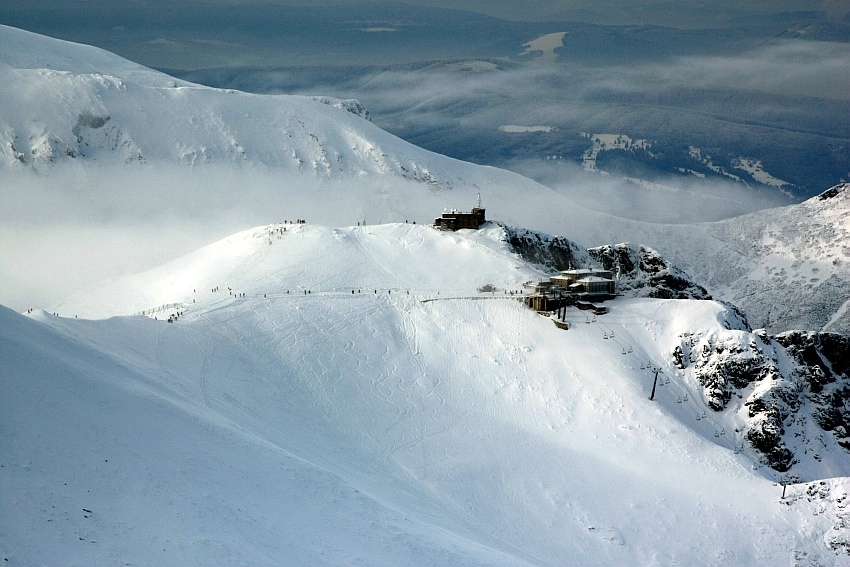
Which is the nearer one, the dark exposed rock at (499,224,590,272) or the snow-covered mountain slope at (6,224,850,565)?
the snow-covered mountain slope at (6,224,850,565)

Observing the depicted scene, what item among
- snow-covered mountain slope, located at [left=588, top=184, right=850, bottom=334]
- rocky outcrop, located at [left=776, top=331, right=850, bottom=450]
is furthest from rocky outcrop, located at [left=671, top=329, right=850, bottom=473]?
snow-covered mountain slope, located at [left=588, top=184, right=850, bottom=334]

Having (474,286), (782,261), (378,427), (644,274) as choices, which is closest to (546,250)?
(644,274)

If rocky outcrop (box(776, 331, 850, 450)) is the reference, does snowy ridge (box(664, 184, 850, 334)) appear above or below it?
below

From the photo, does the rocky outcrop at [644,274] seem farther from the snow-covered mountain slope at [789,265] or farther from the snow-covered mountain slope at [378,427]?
the snow-covered mountain slope at [789,265]

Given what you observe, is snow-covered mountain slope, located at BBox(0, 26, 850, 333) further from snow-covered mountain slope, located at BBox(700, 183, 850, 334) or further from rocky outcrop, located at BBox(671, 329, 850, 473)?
rocky outcrop, located at BBox(671, 329, 850, 473)

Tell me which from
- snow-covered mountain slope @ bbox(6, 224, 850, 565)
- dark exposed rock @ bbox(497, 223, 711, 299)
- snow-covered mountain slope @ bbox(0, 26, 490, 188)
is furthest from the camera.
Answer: snow-covered mountain slope @ bbox(0, 26, 490, 188)

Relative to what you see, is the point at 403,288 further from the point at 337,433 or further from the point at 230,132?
the point at 230,132

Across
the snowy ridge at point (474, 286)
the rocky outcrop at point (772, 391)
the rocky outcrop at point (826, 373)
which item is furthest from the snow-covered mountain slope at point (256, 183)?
the rocky outcrop at point (772, 391)

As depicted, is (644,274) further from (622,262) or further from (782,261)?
(782,261)

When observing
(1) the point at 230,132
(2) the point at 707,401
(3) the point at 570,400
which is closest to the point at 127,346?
(3) the point at 570,400
